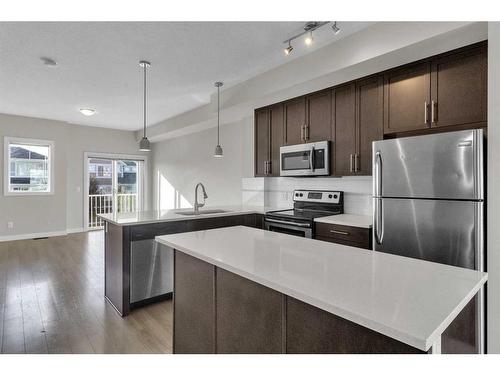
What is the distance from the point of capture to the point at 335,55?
8.88 ft

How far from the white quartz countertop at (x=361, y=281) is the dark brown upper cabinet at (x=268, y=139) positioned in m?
2.28

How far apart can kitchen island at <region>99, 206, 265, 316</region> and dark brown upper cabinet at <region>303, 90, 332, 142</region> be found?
1.52 m

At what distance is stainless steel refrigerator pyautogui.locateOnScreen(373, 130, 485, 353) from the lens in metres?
1.86

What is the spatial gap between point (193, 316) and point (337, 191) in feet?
8.11

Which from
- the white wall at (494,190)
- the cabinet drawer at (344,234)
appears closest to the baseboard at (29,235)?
the cabinet drawer at (344,234)

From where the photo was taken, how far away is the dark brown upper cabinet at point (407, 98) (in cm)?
241

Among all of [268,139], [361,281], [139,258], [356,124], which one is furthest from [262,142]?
[361,281]

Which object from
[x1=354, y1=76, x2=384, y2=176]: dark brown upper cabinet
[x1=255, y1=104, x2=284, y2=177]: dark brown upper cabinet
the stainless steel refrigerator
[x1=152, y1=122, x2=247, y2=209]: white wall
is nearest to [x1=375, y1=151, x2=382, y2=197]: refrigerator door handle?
the stainless steel refrigerator

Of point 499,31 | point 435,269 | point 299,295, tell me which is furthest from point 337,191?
point 299,295

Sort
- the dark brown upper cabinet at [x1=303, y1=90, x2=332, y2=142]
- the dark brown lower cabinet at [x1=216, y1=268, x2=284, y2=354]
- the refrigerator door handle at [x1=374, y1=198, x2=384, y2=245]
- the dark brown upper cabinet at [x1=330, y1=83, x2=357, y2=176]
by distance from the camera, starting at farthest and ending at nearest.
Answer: the dark brown upper cabinet at [x1=303, y1=90, x2=332, y2=142] → the dark brown upper cabinet at [x1=330, y1=83, x2=357, y2=176] → the refrigerator door handle at [x1=374, y1=198, x2=384, y2=245] → the dark brown lower cabinet at [x1=216, y1=268, x2=284, y2=354]

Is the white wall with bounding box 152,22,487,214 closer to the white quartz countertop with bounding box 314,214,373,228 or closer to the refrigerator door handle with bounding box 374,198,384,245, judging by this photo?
the white quartz countertop with bounding box 314,214,373,228

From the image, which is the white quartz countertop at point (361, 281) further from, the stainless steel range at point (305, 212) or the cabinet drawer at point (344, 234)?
the stainless steel range at point (305, 212)

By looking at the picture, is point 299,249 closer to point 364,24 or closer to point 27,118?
point 364,24

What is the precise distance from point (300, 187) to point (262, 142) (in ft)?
2.73
